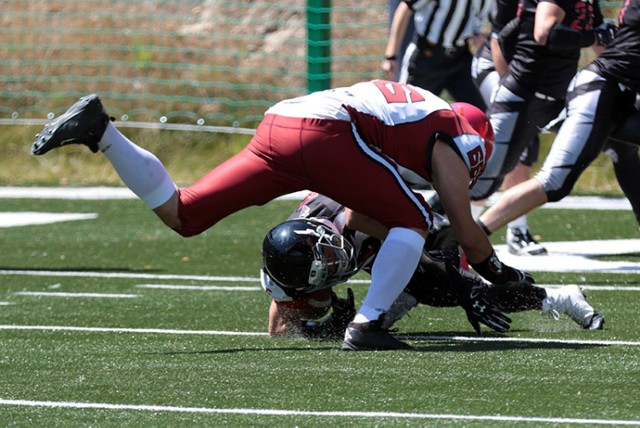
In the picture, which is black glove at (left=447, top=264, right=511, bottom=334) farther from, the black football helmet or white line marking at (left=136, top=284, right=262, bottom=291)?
white line marking at (left=136, top=284, right=262, bottom=291)

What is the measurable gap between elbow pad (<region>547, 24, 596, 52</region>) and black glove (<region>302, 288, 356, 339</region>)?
2.57m

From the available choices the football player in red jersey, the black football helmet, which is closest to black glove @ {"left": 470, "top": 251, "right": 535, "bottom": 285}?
the football player in red jersey

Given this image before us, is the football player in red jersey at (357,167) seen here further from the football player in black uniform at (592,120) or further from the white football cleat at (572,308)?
the football player in black uniform at (592,120)

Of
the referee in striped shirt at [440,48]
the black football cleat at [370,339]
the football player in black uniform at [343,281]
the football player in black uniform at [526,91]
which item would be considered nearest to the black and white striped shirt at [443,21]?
the referee in striped shirt at [440,48]

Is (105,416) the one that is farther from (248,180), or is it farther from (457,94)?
(457,94)

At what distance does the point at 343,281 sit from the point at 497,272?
64cm

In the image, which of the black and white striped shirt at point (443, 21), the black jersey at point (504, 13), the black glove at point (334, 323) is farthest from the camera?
the black and white striped shirt at point (443, 21)

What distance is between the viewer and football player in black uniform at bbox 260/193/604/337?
6.14m

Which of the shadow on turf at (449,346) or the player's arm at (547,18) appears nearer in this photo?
the shadow on turf at (449,346)

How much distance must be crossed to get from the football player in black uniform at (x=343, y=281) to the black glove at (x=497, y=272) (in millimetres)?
30

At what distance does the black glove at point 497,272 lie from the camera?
629 centimetres

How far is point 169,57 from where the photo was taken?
16734 millimetres

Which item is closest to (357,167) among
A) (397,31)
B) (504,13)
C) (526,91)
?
(526,91)

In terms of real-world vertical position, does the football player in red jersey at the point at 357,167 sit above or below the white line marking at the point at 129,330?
above
